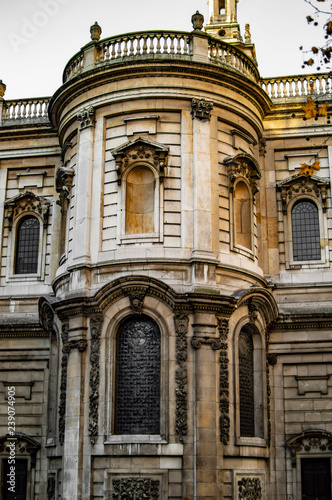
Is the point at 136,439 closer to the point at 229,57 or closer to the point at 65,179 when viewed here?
the point at 65,179

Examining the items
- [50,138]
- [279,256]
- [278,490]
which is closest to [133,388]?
[278,490]

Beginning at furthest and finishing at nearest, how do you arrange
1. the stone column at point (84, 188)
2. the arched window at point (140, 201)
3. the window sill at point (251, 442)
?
1. the stone column at point (84, 188)
2. the arched window at point (140, 201)
3. the window sill at point (251, 442)

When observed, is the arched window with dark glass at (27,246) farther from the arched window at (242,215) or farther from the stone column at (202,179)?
the arched window at (242,215)

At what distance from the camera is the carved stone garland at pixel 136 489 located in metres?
18.6

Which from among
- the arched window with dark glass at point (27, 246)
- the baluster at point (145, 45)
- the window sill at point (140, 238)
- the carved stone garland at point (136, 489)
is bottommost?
the carved stone garland at point (136, 489)

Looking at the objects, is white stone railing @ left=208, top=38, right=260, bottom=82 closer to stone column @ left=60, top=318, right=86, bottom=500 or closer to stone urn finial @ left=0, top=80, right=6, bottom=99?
stone urn finial @ left=0, top=80, right=6, bottom=99

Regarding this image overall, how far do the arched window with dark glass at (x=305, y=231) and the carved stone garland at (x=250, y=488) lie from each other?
23.9 ft

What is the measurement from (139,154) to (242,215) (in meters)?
3.89

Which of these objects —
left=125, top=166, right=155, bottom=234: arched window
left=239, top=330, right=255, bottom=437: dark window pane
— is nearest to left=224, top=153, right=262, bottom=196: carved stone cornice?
left=125, top=166, right=155, bottom=234: arched window

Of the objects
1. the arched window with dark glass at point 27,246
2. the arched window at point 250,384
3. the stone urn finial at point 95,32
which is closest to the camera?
the arched window at point 250,384

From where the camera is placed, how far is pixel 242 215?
22.9 meters

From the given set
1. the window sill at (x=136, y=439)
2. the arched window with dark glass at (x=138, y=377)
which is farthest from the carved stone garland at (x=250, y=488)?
the arched window with dark glass at (x=138, y=377)

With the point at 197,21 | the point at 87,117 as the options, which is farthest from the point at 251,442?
the point at 197,21

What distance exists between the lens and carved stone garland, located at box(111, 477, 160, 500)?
18.6m
